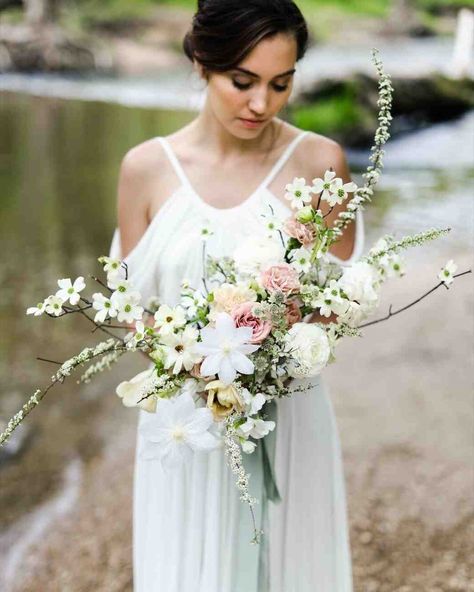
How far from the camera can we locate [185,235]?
1.89m

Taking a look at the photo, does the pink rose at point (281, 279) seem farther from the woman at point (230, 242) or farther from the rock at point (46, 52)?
the rock at point (46, 52)

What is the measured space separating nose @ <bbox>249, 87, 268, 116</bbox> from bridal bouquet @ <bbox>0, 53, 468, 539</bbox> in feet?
1.35

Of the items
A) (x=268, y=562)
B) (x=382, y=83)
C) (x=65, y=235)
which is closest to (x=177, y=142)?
(x=382, y=83)

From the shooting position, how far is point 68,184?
900cm

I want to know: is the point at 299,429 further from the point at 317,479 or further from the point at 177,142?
the point at 177,142

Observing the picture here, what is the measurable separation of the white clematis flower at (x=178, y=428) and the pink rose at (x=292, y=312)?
0.74 feet

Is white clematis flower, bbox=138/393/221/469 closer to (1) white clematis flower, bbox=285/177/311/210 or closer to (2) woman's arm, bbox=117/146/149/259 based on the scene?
(1) white clematis flower, bbox=285/177/311/210

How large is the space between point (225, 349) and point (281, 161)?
2.51 ft

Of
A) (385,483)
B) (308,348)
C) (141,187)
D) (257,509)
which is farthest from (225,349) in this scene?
(385,483)

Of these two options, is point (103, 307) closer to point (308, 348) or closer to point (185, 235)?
point (308, 348)

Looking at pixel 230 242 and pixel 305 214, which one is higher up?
pixel 230 242

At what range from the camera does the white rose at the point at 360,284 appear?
1.44 m

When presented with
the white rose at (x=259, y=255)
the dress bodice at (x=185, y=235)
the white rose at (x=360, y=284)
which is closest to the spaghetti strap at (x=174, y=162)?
the dress bodice at (x=185, y=235)

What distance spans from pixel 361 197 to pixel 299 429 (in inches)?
30.1
